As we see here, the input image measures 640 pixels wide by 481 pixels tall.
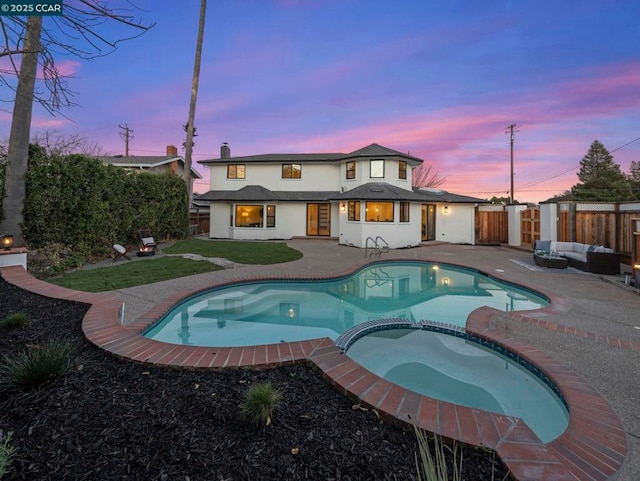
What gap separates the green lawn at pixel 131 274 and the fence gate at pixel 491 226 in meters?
16.6

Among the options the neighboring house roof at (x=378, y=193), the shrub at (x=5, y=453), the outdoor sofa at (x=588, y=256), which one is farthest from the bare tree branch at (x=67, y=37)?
the neighboring house roof at (x=378, y=193)

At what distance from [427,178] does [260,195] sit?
95.5 feet

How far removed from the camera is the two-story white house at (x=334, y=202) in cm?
1661

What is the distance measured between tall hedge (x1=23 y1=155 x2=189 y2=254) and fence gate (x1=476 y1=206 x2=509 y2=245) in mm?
19257

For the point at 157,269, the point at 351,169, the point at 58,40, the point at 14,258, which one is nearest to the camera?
the point at 58,40

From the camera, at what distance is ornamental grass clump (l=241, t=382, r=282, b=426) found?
2152 millimetres

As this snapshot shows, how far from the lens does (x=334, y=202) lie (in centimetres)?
2006

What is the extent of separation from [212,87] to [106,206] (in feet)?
42.3

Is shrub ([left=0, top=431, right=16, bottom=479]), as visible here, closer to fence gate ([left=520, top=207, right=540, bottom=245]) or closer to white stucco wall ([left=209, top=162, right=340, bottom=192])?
fence gate ([left=520, top=207, right=540, bottom=245])

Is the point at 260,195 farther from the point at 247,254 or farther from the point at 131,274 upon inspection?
the point at 131,274

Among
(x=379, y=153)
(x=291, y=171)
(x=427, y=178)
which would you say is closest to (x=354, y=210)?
(x=379, y=153)

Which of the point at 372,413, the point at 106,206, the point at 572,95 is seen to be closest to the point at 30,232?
the point at 106,206

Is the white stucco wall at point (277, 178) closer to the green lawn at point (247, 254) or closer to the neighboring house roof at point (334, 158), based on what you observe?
the neighboring house roof at point (334, 158)

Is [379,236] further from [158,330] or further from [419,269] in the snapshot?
[158,330]
